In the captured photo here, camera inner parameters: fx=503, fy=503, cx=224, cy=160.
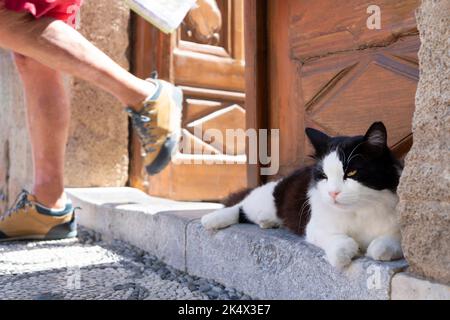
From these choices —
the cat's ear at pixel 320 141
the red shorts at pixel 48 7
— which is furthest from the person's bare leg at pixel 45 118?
the cat's ear at pixel 320 141

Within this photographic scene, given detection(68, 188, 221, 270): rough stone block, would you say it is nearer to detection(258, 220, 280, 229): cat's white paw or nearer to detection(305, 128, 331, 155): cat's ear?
detection(258, 220, 280, 229): cat's white paw

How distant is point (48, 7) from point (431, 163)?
1.62 metres

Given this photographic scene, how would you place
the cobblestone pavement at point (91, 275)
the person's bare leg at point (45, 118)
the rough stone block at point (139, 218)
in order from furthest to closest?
the person's bare leg at point (45, 118) → the rough stone block at point (139, 218) → the cobblestone pavement at point (91, 275)

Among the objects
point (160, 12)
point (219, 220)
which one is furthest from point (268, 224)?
point (160, 12)

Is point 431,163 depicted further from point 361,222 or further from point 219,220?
point 219,220

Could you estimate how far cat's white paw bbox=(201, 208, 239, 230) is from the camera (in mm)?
2033

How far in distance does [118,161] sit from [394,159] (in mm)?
2566

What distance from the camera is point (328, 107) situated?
2189 millimetres

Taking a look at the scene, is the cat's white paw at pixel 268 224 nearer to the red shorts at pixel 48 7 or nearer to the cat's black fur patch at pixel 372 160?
the cat's black fur patch at pixel 372 160

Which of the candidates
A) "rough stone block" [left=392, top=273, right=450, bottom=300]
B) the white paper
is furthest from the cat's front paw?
"rough stone block" [left=392, top=273, right=450, bottom=300]

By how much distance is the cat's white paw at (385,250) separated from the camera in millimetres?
1333

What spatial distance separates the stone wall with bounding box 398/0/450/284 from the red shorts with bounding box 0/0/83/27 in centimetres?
147

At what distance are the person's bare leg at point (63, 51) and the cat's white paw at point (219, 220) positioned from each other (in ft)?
1.93
